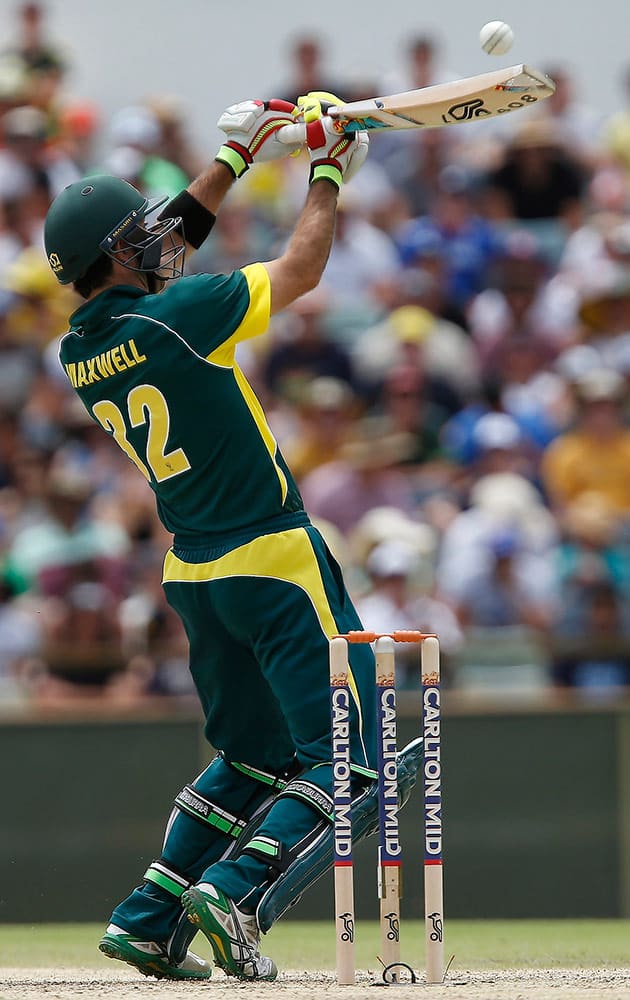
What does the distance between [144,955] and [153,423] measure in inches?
69.2

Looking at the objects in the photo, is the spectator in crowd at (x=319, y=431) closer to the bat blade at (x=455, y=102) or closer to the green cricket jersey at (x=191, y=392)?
the bat blade at (x=455, y=102)

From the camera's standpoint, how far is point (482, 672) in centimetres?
966

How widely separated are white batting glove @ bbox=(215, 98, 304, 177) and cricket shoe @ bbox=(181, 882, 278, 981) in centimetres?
246

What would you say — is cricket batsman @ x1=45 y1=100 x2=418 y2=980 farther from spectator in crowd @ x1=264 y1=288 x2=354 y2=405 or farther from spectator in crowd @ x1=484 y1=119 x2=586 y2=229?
spectator in crowd @ x1=484 y1=119 x2=586 y2=229

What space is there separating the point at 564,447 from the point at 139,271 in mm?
5838

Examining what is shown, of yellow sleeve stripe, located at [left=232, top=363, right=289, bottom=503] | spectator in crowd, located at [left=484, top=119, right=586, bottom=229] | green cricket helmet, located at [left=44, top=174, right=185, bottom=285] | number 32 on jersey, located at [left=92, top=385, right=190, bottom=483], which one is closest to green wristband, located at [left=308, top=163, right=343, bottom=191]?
green cricket helmet, located at [left=44, top=174, right=185, bottom=285]

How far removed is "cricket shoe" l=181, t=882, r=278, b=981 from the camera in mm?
5168

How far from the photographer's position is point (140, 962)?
574cm

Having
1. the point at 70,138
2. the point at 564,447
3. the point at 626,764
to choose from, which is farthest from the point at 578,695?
the point at 70,138

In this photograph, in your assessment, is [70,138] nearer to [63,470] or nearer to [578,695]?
[63,470]

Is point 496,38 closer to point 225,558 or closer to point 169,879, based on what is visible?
point 225,558

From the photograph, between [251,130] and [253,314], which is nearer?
[253,314]

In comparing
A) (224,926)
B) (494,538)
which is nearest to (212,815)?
(224,926)

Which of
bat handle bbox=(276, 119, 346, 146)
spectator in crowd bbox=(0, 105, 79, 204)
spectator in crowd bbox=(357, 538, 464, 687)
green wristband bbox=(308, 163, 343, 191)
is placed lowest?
spectator in crowd bbox=(357, 538, 464, 687)
